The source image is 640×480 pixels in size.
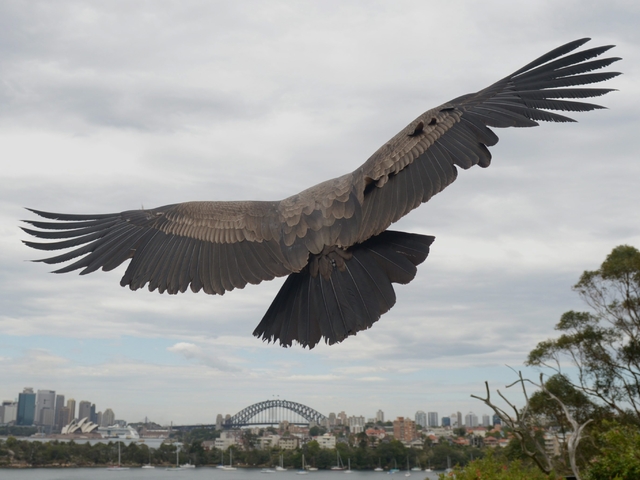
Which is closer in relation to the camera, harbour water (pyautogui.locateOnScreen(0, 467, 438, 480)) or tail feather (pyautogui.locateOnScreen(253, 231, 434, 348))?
tail feather (pyautogui.locateOnScreen(253, 231, 434, 348))

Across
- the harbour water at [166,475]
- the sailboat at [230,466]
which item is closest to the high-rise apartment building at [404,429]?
the harbour water at [166,475]

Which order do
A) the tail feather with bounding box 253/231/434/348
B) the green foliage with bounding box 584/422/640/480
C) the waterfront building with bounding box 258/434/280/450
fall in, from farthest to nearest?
the waterfront building with bounding box 258/434/280/450
the green foliage with bounding box 584/422/640/480
the tail feather with bounding box 253/231/434/348

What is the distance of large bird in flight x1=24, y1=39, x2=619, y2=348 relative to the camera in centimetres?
339

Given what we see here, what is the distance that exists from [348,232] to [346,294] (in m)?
0.33

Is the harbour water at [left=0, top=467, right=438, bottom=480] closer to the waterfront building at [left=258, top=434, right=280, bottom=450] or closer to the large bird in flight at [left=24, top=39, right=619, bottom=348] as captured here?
the waterfront building at [left=258, top=434, right=280, bottom=450]

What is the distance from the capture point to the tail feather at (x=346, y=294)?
3338 mm

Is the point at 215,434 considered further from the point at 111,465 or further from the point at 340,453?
the point at 340,453

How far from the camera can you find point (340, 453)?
91.0 meters

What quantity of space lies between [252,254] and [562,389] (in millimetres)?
22703

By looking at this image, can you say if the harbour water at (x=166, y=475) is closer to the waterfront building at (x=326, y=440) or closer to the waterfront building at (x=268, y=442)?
the waterfront building at (x=326, y=440)

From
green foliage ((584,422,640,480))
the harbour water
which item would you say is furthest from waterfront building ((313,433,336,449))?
green foliage ((584,422,640,480))

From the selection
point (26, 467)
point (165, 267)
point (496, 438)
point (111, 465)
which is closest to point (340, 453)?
point (496, 438)

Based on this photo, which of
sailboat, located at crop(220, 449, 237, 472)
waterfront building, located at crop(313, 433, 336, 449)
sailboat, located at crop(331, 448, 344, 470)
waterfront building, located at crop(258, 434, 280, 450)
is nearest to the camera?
sailboat, located at crop(331, 448, 344, 470)

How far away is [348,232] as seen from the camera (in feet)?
11.2
